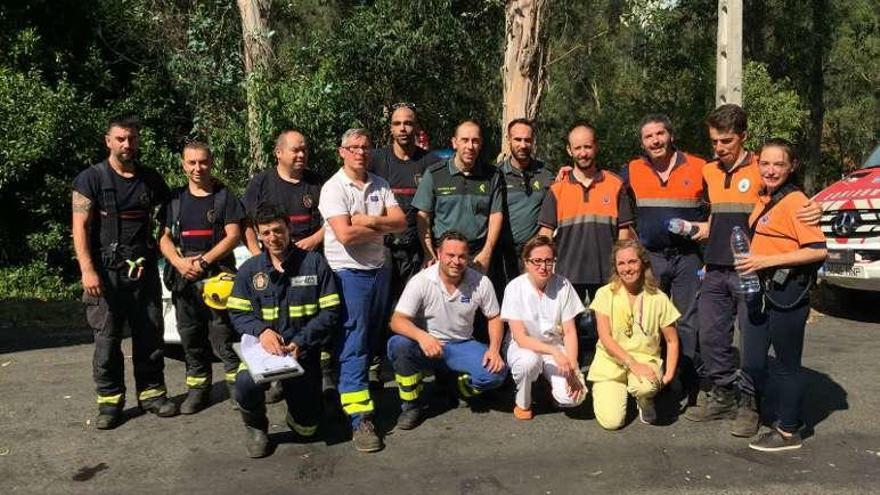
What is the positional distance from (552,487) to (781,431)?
1.51 meters

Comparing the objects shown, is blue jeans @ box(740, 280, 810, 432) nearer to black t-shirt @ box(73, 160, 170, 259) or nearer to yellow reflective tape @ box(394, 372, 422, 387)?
yellow reflective tape @ box(394, 372, 422, 387)

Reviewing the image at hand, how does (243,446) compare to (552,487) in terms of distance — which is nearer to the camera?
(552,487)

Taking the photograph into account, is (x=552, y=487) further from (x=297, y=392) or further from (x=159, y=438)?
(x=159, y=438)

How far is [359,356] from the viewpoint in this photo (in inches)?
185

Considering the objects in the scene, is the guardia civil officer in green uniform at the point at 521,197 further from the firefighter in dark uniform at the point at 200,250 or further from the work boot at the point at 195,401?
the work boot at the point at 195,401

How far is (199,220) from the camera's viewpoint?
5113 millimetres

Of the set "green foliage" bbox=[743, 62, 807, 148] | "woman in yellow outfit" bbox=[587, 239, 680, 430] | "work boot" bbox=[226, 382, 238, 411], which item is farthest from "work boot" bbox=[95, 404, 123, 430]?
"green foliage" bbox=[743, 62, 807, 148]

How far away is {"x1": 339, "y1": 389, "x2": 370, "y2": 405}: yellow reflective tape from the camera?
15.2 ft

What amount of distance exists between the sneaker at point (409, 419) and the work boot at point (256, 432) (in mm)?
874

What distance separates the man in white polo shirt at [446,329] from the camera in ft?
16.1

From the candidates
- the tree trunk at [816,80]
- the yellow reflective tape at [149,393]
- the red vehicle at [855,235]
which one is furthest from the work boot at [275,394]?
the tree trunk at [816,80]

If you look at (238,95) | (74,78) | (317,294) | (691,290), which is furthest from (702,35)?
(317,294)

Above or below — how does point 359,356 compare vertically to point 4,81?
below

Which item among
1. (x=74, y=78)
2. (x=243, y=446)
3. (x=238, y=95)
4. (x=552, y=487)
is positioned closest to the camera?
(x=552, y=487)
